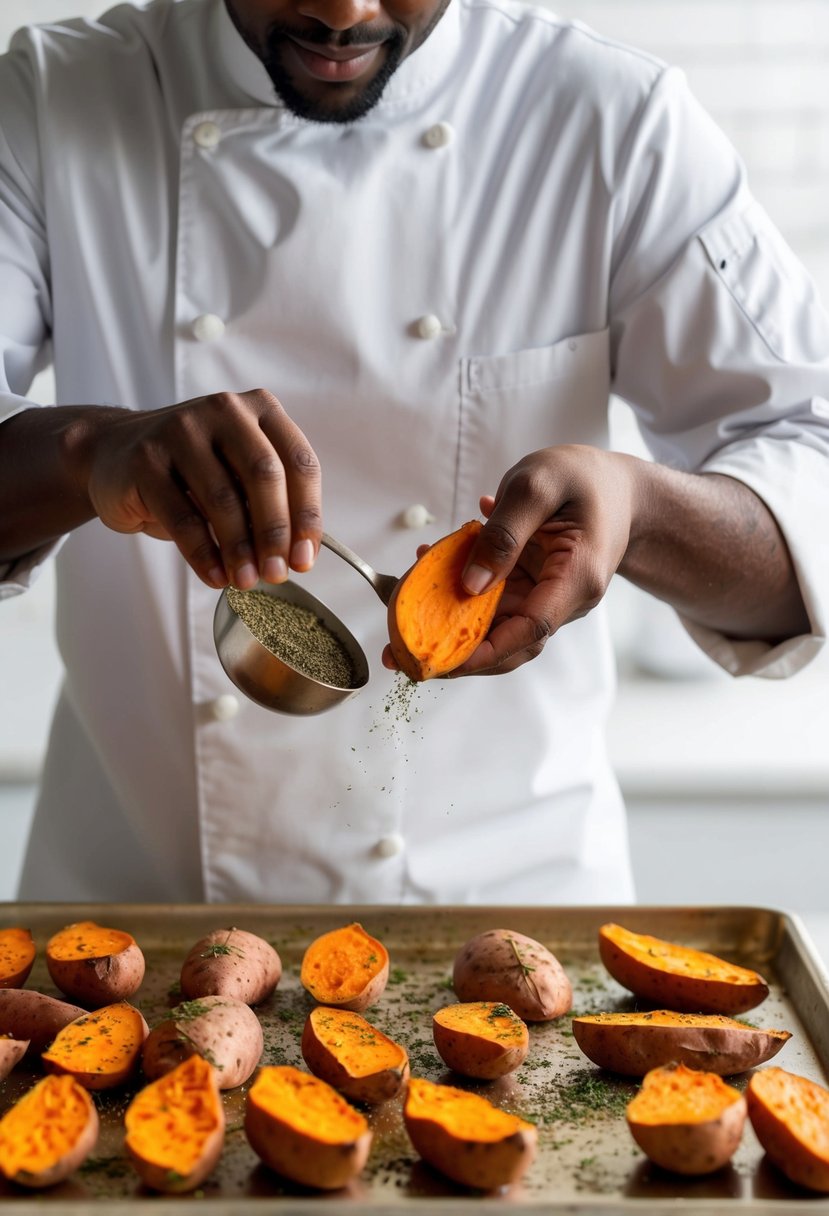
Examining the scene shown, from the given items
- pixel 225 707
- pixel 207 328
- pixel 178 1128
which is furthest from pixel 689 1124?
pixel 207 328

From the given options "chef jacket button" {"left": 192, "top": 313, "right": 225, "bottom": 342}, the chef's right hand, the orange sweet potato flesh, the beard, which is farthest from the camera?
"chef jacket button" {"left": 192, "top": 313, "right": 225, "bottom": 342}

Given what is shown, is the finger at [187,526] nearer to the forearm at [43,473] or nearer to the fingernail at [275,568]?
the fingernail at [275,568]

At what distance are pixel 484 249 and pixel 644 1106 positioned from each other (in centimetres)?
86

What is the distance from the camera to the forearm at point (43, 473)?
3.78 feet

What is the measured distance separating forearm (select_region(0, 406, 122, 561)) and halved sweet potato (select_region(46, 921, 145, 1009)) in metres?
0.38

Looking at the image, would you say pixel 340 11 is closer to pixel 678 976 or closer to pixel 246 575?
pixel 246 575

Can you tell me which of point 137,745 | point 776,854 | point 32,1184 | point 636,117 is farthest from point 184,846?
point 776,854

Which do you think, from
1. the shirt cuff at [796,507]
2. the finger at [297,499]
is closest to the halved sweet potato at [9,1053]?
the finger at [297,499]

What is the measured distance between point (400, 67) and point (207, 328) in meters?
0.34

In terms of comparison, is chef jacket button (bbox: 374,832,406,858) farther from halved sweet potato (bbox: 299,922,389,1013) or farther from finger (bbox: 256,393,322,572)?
finger (bbox: 256,393,322,572)

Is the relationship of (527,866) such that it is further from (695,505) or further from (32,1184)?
(32,1184)

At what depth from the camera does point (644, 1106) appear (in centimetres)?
94

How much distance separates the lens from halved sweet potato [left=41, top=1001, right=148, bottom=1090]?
1.00m

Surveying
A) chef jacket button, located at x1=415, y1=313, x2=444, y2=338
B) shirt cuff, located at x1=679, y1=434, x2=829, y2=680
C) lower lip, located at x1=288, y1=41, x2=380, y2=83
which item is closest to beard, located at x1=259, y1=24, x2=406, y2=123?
lower lip, located at x1=288, y1=41, x2=380, y2=83
